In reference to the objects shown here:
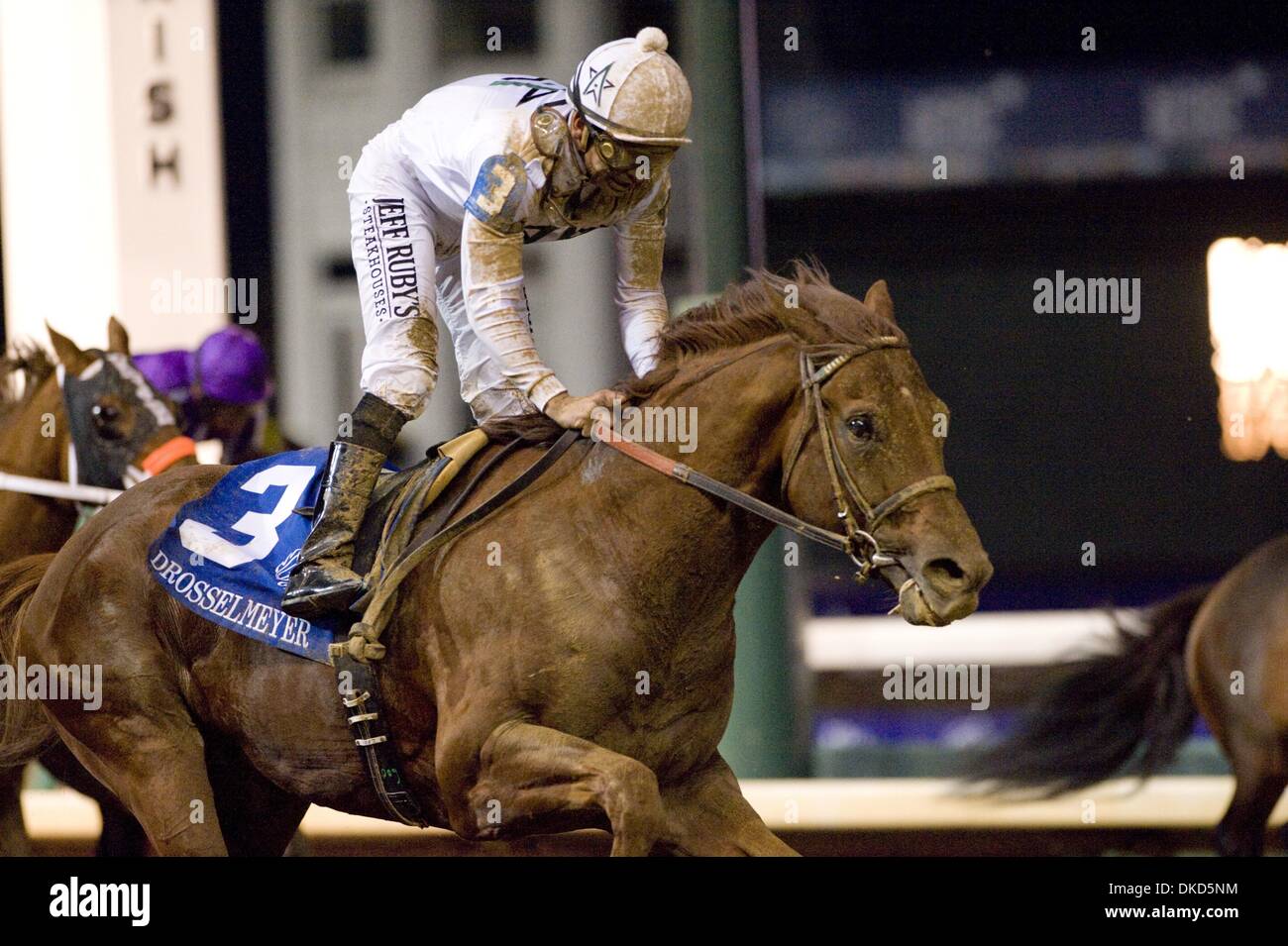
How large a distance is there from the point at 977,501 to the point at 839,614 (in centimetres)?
96

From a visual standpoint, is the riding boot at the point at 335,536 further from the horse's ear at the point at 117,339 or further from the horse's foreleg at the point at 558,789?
the horse's ear at the point at 117,339

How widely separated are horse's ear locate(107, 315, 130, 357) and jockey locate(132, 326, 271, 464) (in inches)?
11.7

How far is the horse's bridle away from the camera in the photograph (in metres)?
2.81

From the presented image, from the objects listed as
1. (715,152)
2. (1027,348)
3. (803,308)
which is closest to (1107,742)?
(715,152)

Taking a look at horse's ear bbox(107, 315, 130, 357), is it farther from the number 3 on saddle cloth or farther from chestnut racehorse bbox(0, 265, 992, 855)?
chestnut racehorse bbox(0, 265, 992, 855)

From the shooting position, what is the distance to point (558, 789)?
281 centimetres

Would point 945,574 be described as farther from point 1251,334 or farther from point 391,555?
point 1251,334

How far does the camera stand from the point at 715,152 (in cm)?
564

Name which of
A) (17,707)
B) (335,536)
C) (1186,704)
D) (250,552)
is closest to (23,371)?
(17,707)

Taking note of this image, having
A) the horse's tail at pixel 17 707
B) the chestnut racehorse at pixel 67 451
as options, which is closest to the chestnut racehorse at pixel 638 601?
the horse's tail at pixel 17 707

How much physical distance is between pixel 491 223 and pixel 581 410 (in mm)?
354

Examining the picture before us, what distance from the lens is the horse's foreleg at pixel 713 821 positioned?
299cm

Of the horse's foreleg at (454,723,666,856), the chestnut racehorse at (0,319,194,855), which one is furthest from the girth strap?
the chestnut racehorse at (0,319,194,855)

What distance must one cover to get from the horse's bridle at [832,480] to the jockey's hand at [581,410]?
82mm
